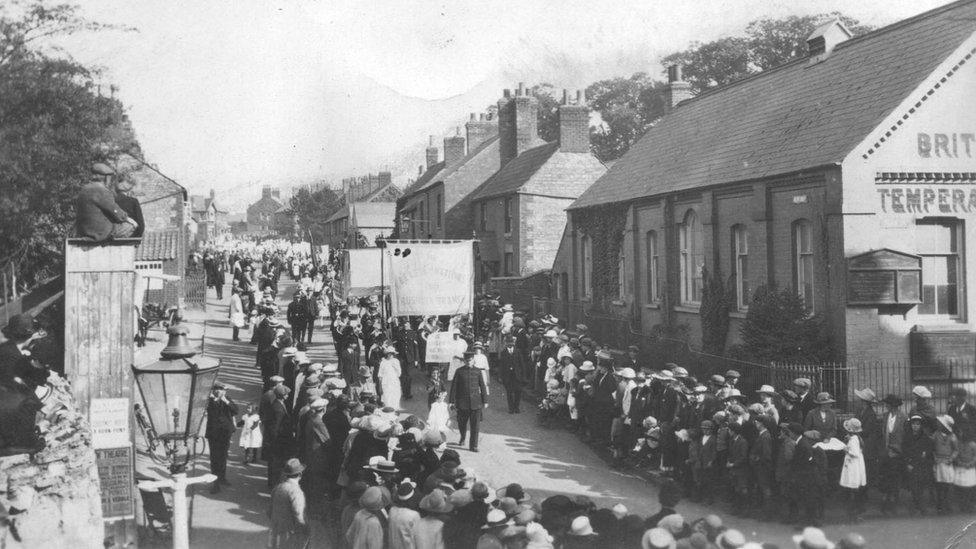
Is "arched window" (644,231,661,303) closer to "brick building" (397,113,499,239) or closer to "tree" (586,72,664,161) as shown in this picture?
"brick building" (397,113,499,239)

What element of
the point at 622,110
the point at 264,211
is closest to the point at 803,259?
the point at 622,110

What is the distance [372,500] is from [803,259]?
14475mm

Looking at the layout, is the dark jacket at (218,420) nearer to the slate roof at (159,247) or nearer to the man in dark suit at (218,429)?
the man in dark suit at (218,429)

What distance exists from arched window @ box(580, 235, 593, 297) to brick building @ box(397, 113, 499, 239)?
12652 mm

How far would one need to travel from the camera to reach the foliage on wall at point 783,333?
17438mm

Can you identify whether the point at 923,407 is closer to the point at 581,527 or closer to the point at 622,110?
the point at 581,527

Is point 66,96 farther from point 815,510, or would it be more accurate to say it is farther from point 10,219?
point 815,510

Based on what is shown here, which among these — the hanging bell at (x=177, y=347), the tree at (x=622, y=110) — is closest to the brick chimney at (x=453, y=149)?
the tree at (x=622, y=110)

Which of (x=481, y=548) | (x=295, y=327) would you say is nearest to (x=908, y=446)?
(x=481, y=548)

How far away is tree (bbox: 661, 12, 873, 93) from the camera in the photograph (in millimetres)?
40531

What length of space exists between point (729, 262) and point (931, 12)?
303 inches

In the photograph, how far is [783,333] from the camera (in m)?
18.0

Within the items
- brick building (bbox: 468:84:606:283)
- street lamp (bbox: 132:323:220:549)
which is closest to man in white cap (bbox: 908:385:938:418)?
street lamp (bbox: 132:323:220:549)

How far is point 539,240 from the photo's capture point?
3866 centimetres
